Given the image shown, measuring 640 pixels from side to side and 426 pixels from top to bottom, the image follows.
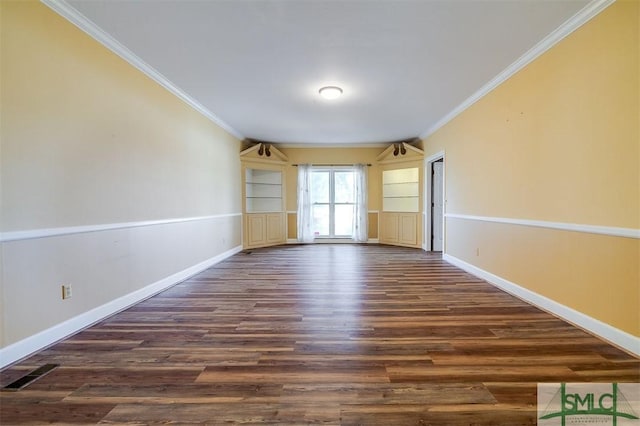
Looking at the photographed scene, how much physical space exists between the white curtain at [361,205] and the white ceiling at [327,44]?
309 cm

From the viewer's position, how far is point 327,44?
2775mm

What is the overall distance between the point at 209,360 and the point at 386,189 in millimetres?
6371

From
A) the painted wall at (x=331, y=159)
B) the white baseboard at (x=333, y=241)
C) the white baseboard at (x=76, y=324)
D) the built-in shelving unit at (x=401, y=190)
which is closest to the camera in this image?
the white baseboard at (x=76, y=324)

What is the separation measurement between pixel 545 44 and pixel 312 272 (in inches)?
150

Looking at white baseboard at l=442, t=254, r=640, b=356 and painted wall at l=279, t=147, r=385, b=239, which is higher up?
painted wall at l=279, t=147, r=385, b=239

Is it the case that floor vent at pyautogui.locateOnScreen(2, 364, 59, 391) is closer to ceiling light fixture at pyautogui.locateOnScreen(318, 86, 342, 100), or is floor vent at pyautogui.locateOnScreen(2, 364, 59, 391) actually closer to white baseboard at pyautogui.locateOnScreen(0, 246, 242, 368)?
white baseboard at pyautogui.locateOnScreen(0, 246, 242, 368)

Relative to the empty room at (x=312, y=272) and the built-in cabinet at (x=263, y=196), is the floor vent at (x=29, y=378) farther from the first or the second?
the built-in cabinet at (x=263, y=196)

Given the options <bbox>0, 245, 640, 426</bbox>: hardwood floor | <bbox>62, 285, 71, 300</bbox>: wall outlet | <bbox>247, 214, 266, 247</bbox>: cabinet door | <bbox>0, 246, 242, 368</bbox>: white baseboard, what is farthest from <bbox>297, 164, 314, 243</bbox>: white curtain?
<bbox>62, 285, 71, 300</bbox>: wall outlet

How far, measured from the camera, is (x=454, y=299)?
317cm

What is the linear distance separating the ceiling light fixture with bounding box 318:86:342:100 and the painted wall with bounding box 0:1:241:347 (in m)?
2.01

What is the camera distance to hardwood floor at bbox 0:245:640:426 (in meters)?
1.47

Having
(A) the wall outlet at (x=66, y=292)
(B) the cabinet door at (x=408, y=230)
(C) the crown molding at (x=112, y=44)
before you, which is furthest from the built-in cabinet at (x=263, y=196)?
(A) the wall outlet at (x=66, y=292)

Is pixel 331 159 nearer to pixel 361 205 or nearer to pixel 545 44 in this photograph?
pixel 361 205

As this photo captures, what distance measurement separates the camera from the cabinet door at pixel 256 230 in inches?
270
